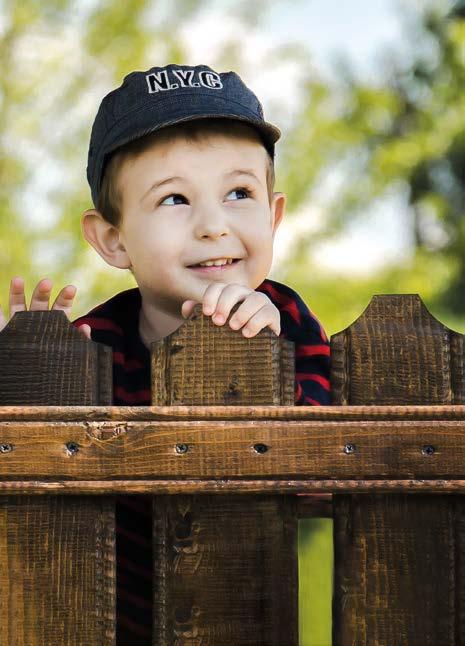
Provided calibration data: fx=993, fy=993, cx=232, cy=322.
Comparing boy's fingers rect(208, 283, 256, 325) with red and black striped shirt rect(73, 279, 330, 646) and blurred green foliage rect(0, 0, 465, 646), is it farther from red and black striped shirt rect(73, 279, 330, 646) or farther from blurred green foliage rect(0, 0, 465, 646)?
blurred green foliage rect(0, 0, 465, 646)

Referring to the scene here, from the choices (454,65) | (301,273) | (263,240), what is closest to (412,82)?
(454,65)

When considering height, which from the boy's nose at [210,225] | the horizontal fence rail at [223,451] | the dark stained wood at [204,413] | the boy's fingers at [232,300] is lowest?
the horizontal fence rail at [223,451]

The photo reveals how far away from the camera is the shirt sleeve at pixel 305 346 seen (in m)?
2.11

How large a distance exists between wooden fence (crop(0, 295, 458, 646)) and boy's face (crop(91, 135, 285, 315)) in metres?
0.44

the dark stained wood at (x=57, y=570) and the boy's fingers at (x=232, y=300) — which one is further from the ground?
the boy's fingers at (x=232, y=300)

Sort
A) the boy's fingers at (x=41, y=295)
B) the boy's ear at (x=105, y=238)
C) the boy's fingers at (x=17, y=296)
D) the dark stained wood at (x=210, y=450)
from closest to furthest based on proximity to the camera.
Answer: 1. the dark stained wood at (x=210, y=450)
2. the boy's fingers at (x=41, y=295)
3. the boy's fingers at (x=17, y=296)
4. the boy's ear at (x=105, y=238)

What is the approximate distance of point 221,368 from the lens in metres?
1.63

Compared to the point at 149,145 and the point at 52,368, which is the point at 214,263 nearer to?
the point at 149,145

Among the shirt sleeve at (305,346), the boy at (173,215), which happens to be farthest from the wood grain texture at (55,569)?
the shirt sleeve at (305,346)

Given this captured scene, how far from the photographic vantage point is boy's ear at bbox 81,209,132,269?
7.64ft

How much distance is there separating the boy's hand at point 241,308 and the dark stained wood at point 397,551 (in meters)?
0.14

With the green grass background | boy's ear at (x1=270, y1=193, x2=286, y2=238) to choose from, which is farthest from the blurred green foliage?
boy's ear at (x1=270, y1=193, x2=286, y2=238)

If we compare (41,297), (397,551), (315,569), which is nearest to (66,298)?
(41,297)

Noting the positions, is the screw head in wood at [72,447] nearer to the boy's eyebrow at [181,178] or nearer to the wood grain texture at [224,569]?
the wood grain texture at [224,569]
